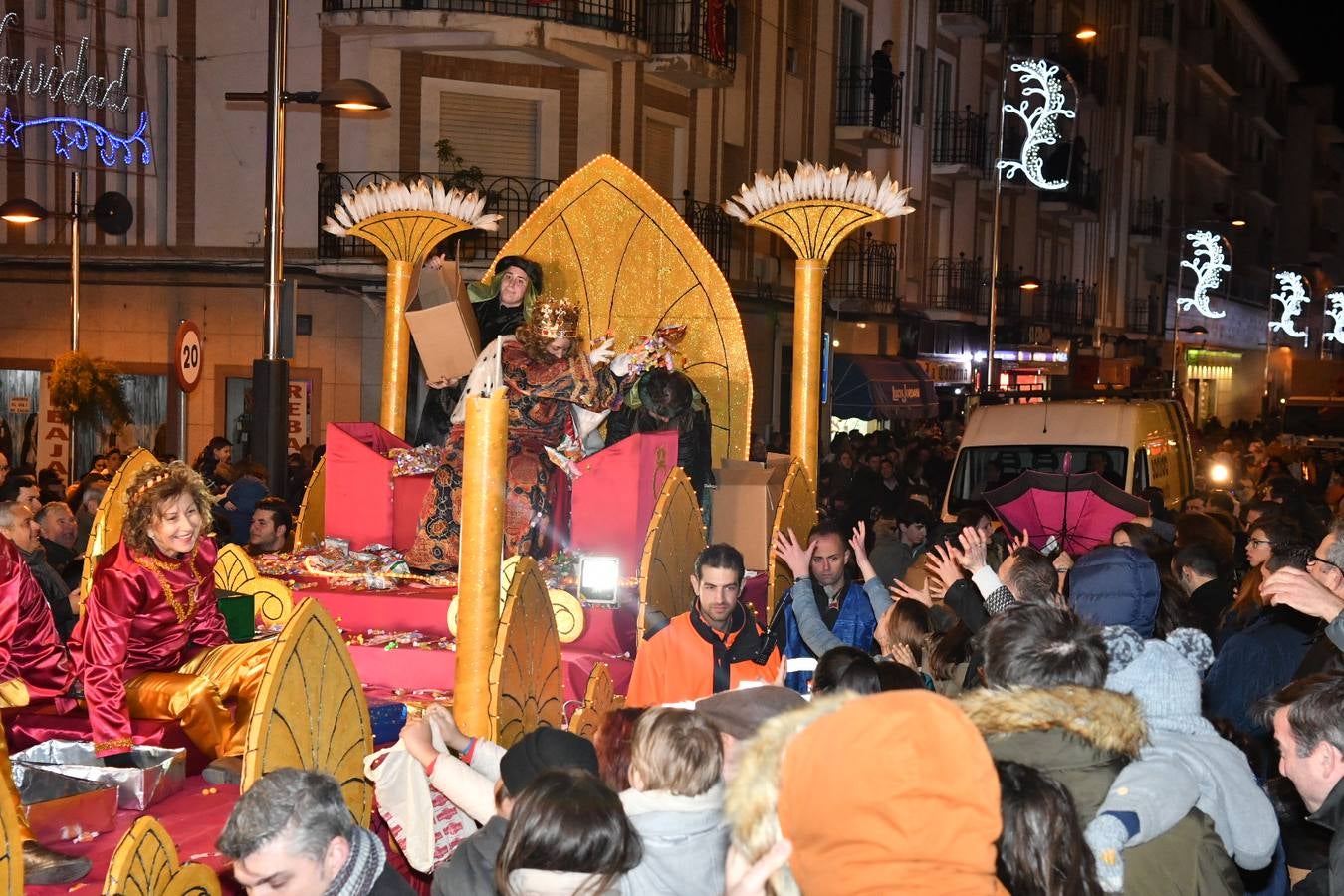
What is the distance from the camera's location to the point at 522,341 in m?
8.97

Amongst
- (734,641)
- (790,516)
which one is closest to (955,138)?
(790,516)

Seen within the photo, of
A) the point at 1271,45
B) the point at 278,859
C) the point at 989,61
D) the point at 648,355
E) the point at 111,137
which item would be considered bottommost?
the point at 278,859

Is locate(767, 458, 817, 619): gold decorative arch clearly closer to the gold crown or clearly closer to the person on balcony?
the gold crown

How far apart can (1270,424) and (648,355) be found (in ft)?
91.3

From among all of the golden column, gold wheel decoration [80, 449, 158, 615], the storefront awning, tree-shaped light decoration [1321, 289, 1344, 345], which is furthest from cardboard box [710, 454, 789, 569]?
tree-shaped light decoration [1321, 289, 1344, 345]

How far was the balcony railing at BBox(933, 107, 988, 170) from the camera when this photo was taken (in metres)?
32.1

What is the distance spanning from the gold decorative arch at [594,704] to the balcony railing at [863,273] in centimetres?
2126

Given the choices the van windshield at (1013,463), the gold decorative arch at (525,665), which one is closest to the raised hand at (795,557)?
→ the gold decorative arch at (525,665)

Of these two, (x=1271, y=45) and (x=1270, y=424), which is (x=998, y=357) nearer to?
(x=1270, y=424)

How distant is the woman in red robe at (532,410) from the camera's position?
874 centimetres

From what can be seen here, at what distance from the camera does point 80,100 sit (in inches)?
767

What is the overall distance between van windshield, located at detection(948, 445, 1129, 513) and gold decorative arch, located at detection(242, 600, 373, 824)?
Answer: 31.5 ft

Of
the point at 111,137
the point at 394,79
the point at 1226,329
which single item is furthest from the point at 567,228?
the point at 1226,329

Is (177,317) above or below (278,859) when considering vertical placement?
above
